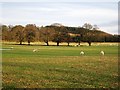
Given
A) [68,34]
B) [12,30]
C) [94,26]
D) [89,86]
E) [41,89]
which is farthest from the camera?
[94,26]

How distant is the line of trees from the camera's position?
113m

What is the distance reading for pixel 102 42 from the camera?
4710 inches

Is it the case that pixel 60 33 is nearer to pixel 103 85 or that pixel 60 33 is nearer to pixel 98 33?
pixel 98 33

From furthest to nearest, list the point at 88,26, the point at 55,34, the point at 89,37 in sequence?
the point at 88,26 → the point at 55,34 → the point at 89,37

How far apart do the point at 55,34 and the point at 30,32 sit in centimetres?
1395

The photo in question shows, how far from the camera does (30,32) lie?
118 meters

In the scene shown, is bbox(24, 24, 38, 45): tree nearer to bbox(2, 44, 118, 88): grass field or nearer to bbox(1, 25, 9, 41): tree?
bbox(1, 25, 9, 41): tree

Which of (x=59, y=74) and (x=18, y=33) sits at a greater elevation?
(x=18, y=33)

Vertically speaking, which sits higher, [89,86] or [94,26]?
[94,26]

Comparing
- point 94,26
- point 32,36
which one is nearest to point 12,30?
point 32,36

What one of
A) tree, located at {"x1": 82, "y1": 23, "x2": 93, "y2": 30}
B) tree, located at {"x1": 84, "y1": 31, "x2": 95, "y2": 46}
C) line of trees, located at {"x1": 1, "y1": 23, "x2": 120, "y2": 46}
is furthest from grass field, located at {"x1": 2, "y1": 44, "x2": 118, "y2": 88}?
tree, located at {"x1": 82, "y1": 23, "x2": 93, "y2": 30}

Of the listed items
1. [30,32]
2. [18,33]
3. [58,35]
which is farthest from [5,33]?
[58,35]

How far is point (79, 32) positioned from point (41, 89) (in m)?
120

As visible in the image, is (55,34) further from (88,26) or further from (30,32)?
(88,26)
